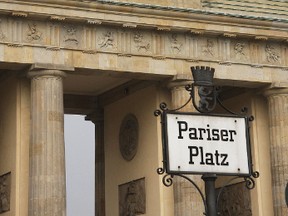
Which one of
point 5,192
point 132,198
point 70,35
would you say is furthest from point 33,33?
point 132,198

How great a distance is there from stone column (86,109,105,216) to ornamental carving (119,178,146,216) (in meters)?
1.88

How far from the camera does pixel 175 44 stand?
28.1 metres

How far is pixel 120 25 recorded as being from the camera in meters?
26.9

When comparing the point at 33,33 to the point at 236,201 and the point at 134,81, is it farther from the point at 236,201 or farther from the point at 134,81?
the point at 236,201

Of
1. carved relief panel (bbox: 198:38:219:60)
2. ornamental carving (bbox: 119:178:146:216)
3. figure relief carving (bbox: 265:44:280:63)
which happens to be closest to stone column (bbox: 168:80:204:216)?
carved relief panel (bbox: 198:38:219:60)

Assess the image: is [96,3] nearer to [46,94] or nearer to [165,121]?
[46,94]

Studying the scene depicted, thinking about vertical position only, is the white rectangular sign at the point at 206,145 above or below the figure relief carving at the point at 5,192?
below

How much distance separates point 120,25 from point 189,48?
2.99 metres

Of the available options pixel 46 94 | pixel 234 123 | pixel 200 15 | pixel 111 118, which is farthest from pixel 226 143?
pixel 111 118

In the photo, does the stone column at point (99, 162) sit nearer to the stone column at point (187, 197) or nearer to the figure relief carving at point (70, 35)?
the stone column at point (187, 197)

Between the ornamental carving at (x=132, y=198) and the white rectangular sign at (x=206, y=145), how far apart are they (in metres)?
24.1

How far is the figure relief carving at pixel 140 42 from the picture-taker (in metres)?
27.4

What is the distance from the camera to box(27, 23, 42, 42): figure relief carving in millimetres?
25891

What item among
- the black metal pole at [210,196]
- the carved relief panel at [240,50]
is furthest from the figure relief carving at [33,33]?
the black metal pole at [210,196]
